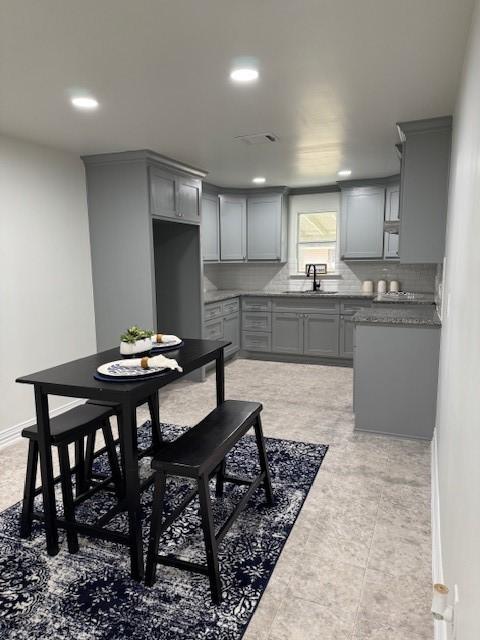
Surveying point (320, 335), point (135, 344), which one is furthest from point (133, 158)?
point (320, 335)

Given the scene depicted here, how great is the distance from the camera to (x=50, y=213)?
3947 mm

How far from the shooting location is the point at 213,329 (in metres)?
5.75

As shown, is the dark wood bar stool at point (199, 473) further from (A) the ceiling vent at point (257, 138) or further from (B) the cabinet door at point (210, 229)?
(B) the cabinet door at point (210, 229)

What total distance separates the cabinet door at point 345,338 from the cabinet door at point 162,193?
8.79 ft

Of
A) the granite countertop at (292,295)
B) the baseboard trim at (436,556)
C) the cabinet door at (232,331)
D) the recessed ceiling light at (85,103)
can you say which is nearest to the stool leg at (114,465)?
the baseboard trim at (436,556)

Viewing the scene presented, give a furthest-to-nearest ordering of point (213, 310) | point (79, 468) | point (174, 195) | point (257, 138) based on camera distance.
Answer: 1. point (213, 310)
2. point (174, 195)
3. point (257, 138)
4. point (79, 468)

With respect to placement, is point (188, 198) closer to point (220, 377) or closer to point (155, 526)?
point (220, 377)

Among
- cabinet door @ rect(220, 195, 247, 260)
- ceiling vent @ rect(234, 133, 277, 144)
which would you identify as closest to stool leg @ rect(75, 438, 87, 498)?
ceiling vent @ rect(234, 133, 277, 144)

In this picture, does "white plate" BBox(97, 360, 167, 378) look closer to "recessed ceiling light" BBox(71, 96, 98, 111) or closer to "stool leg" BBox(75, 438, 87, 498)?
"stool leg" BBox(75, 438, 87, 498)

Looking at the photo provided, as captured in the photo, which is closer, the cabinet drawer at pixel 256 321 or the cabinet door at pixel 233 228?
the cabinet drawer at pixel 256 321

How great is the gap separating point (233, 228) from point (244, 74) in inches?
163

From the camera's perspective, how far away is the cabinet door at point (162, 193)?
4.27 m

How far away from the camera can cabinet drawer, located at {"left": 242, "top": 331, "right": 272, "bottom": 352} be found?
6.41 meters

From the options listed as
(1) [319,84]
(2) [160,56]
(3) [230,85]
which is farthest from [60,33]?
(1) [319,84]
